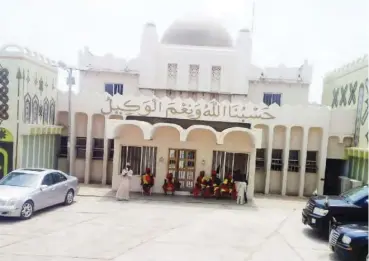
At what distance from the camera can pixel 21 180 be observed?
12367 mm

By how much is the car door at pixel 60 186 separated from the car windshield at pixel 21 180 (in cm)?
80

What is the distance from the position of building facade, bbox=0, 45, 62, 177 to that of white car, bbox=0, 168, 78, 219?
10.3 feet

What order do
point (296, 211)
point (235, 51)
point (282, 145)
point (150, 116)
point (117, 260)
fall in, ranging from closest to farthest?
point (117, 260) < point (296, 211) < point (150, 116) < point (282, 145) < point (235, 51)

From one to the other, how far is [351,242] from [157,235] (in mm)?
4806

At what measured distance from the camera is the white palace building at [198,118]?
17.0m

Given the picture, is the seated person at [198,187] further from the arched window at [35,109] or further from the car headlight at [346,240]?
the car headlight at [346,240]

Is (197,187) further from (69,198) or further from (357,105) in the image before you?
(357,105)

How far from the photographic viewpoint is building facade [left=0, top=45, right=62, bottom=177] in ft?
50.6

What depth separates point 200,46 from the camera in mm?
23375

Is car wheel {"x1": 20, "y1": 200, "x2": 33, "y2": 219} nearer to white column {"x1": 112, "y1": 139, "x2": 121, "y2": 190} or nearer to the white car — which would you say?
the white car

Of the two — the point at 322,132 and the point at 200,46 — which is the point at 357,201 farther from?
the point at 200,46

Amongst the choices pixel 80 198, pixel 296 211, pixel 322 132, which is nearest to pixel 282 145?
pixel 322 132

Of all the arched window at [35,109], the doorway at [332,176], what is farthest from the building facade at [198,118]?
the arched window at [35,109]

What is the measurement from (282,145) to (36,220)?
12.6m
